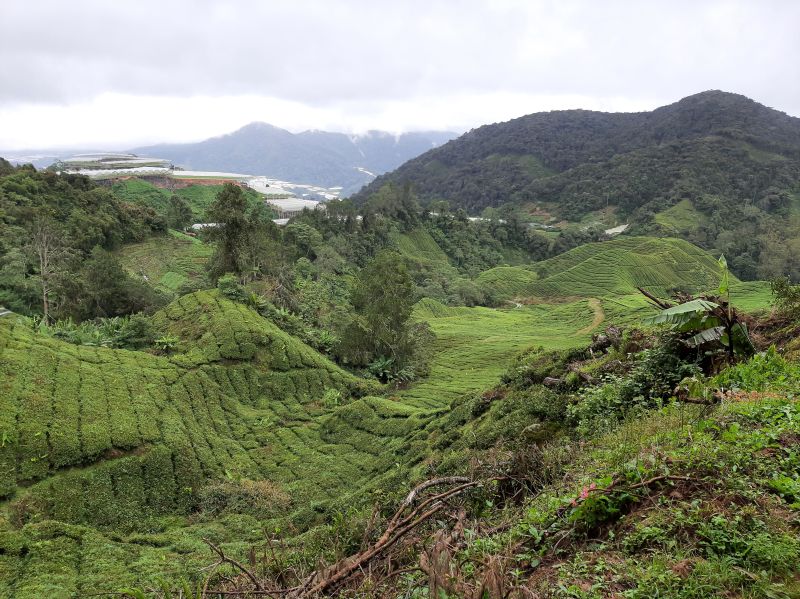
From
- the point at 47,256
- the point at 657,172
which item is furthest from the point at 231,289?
the point at 657,172

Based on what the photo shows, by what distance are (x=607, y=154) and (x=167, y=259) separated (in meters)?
130

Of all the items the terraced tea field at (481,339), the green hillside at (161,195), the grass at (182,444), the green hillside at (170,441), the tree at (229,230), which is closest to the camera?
the grass at (182,444)

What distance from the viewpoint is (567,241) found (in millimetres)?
88938

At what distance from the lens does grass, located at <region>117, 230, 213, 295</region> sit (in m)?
42.0

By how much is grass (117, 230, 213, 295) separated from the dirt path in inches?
1345

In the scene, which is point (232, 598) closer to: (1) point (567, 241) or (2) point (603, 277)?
(2) point (603, 277)

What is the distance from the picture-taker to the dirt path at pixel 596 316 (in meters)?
41.2

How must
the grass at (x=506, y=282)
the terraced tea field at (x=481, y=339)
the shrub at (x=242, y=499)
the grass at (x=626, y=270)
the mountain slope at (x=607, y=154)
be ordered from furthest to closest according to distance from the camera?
the mountain slope at (x=607, y=154), the grass at (x=506, y=282), the grass at (x=626, y=270), the terraced tea field at (x=481, y=339), the shrub at (x=242, y=499)

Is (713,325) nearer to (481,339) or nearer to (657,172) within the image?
(481,339)

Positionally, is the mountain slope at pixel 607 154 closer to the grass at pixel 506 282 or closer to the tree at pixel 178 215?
the grass at pixel 506 282

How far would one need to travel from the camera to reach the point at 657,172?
10725cm

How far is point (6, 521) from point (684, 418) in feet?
45.2

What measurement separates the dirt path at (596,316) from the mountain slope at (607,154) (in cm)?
6616

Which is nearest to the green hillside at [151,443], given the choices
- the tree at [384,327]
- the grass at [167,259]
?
the tree at [384,327]
